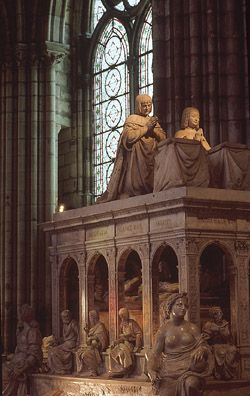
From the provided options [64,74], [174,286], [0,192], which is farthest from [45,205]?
[174,286]

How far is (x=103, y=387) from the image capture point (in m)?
12.7

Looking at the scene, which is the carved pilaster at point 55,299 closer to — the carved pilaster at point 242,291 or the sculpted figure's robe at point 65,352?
the sculpted figure's robe at point 65,352

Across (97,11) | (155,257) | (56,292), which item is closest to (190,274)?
(155,257)

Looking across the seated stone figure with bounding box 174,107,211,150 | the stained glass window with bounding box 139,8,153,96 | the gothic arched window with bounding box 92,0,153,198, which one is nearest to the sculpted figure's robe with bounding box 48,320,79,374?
the seated stone figure with bounding box 174,107,211,150

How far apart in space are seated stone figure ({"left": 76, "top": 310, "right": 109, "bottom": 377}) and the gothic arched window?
11201 millimetres

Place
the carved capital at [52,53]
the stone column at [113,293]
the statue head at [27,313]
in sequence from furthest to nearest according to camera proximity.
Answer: the carved capital at [52,53]
the statue head at [27,313]
the stone column at [113,293]

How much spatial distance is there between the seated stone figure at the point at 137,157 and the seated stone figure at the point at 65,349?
1.75m

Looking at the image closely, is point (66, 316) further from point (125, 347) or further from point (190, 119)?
point (190, 119)

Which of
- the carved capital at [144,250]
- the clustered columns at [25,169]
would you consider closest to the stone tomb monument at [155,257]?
the carved capital at [144,250]

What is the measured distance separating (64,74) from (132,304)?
1383 centimetres

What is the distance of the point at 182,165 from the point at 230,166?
78cm

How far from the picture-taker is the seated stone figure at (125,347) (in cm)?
1259

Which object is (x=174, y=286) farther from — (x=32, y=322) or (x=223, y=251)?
(x=32, y=322)

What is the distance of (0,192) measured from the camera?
25.8m
